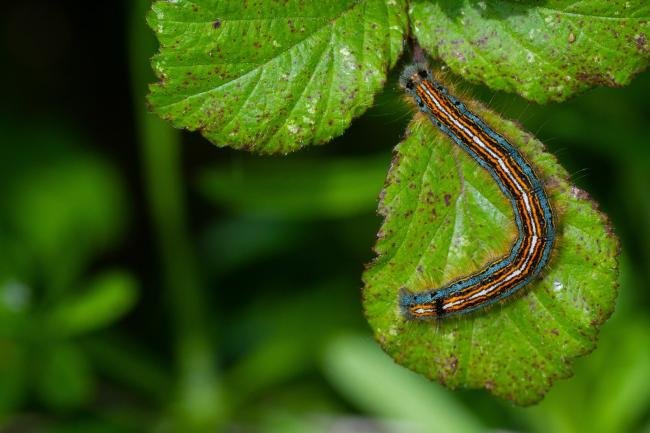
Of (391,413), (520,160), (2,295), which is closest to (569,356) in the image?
(520,160)

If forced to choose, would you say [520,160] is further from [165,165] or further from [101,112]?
[101,112]

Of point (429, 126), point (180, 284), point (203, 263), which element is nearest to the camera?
point (429, 126)

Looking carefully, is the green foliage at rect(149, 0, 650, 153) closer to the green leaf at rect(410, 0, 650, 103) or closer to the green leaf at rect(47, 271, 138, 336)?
the green leaf at rect(410, 0, 650, 103)

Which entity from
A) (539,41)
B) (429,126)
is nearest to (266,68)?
(429,126)

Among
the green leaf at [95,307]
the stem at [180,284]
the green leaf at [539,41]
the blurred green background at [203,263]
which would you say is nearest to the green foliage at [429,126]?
the green leaf at [539,41]

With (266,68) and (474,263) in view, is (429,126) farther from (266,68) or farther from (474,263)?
(266,68)
